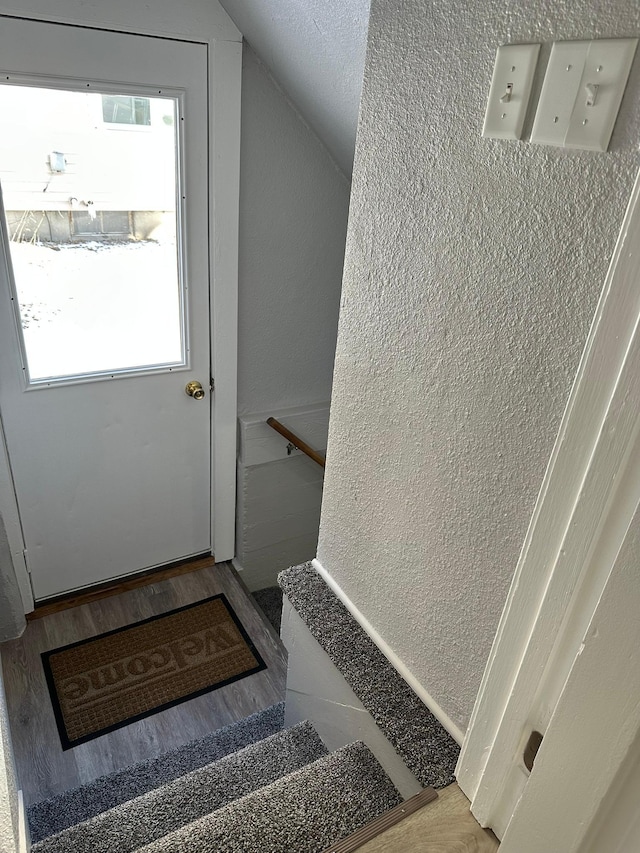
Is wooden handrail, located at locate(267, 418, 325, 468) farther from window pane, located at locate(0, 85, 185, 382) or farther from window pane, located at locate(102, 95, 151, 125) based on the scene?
window pane, located at locate(102, 95, 151, 125)

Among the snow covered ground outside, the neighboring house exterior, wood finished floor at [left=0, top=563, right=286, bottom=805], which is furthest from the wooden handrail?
the neighboring house exterior

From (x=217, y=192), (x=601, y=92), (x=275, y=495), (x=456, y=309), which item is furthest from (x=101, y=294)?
(x=601, y=92)

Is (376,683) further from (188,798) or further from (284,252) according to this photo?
(284,252)

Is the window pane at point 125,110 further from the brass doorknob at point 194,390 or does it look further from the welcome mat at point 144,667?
the welcome mat at point 144,667

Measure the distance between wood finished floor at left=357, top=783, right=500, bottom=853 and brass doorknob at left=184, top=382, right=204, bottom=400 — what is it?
1.58 m

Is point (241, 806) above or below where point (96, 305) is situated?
below

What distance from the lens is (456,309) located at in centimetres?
87

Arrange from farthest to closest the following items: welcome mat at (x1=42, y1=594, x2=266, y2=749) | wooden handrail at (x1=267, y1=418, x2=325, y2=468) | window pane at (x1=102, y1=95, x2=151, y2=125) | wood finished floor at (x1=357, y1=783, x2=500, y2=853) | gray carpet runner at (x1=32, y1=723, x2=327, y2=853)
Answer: wooden handrail at (x1=267, y1=418, x2=325, y2=468), welcome mat at (x1=42, y1=594, x2=266, y2=749), window pane at (x1=102, y1=95, x2=151, y2=125), gray carpet runner at (x1=32, y1=723, x2=327, y2=853), wood finished floor at (x1=357, y1=783, x2=500, y2=853)

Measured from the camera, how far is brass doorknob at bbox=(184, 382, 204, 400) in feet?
7.38

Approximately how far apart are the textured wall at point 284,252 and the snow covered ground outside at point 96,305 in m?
0.29

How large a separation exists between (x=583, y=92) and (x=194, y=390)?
70.2 inches

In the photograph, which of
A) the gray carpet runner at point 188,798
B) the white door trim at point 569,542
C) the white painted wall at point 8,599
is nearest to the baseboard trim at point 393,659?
the white door trim at point 569,542

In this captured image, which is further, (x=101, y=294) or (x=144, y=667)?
(x=144, y=667)

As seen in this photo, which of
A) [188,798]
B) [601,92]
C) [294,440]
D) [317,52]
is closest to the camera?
[601,92]
